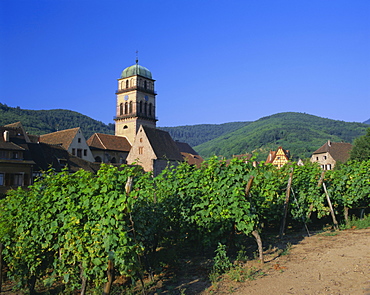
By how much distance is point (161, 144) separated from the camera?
160ft

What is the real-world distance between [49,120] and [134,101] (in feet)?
265

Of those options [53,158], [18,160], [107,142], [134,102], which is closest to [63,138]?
[107,142]

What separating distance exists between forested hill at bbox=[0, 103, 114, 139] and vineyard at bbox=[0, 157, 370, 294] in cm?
9847

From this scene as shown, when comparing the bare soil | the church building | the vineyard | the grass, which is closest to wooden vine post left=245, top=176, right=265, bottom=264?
the vineyard

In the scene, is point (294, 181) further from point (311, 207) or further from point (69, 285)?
point (69, 285)

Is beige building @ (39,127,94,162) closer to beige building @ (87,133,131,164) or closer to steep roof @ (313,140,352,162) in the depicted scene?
beige building @ (87,133,131,164)

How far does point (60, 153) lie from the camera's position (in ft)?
121

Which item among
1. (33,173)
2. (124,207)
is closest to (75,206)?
(124,207)

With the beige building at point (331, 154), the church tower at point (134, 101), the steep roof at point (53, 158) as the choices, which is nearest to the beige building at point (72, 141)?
the steep roof at point (53, 158)

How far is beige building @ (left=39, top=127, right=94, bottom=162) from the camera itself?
50.1m

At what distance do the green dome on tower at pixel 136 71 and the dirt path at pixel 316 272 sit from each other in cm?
7068

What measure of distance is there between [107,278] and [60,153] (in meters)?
32.8

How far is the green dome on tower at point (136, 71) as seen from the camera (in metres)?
76.3

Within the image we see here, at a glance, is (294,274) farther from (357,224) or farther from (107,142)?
(107,142)
